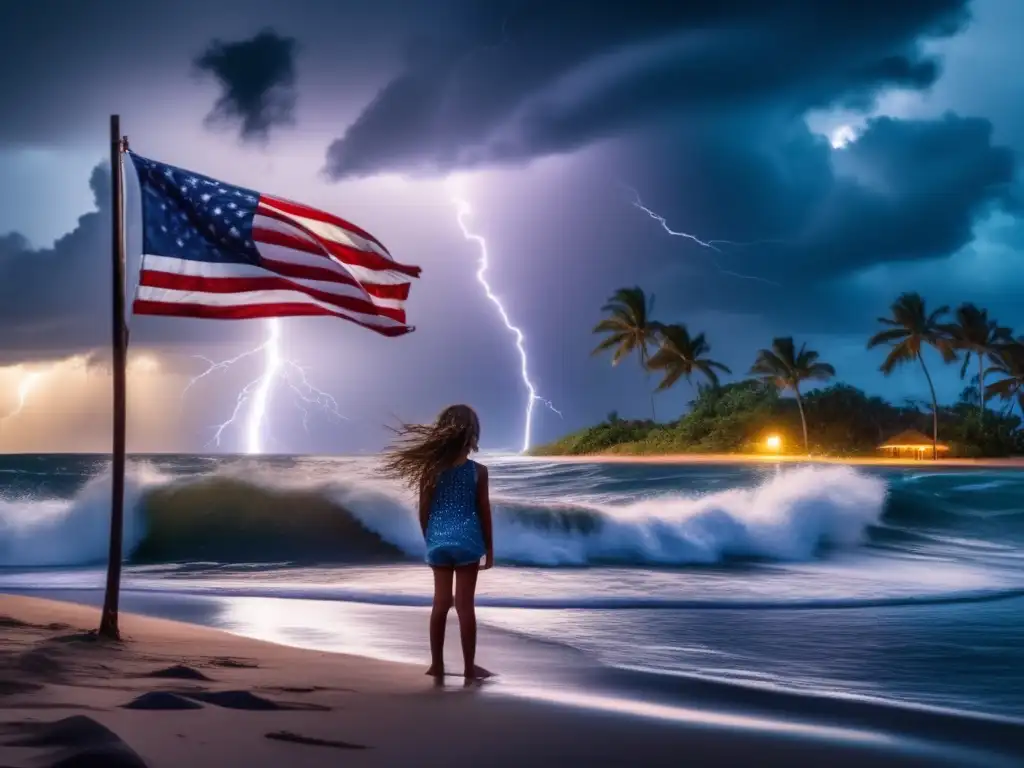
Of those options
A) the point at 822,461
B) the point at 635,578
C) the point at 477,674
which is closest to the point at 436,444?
the point at 477,674

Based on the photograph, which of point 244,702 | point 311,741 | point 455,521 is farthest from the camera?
point 455,521

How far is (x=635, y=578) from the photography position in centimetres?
1547

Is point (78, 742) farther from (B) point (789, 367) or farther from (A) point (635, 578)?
(B) point (789, 367)

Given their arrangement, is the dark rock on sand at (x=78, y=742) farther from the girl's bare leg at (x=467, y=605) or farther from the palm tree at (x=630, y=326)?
the palm tree at (x=630, y=326)

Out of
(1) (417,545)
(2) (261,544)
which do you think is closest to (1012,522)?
(1) (417,545)

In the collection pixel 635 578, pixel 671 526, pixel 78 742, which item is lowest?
pixel 635 578

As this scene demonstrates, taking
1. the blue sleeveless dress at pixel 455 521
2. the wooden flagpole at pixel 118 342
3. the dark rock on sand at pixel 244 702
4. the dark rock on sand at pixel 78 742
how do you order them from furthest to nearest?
the wooden flagpole at pixel 118 342
the blue sleeveless dress at pixel 455 521
the dark rock on sand at pixel 244 702
the dark rock on sand at pixel 78 742

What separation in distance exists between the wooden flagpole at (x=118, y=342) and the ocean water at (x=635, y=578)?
186cm

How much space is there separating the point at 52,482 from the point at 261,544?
1856 inches

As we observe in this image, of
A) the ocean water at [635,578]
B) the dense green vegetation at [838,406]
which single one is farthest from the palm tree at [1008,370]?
the ocean water at [635,578]

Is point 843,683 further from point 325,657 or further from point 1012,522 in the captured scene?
point 1012,522

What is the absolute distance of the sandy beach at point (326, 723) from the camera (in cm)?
473

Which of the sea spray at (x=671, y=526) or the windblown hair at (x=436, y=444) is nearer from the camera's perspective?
the windblown hair at (x=436, y=444)

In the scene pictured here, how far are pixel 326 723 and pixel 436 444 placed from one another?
192 centimetres
